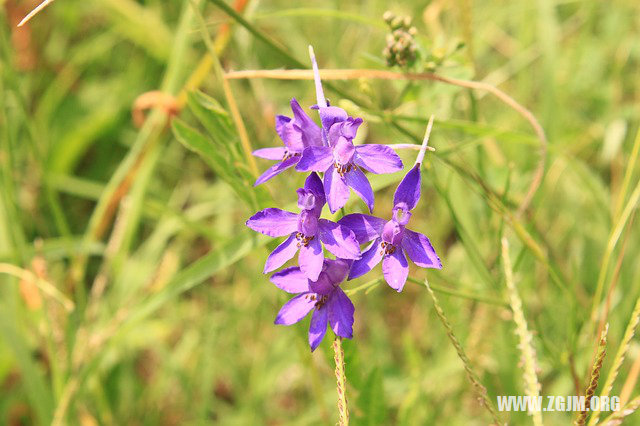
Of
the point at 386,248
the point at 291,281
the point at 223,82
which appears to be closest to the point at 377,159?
the point at 386,248

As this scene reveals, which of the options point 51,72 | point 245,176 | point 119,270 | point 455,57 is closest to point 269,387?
point 119,270

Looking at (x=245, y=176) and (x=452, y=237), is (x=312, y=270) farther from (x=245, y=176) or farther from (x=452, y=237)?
(x=452, y=237)

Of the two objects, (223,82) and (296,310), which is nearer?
(296,310)

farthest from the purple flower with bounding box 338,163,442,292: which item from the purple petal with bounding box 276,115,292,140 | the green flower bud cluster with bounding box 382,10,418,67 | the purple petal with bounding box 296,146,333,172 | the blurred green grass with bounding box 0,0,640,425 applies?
the green flower bud cluster with bounding box 382,10,418,67

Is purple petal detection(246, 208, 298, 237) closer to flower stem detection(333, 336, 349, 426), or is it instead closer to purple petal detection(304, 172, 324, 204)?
purple petal detection(304, 172, 324, 204)

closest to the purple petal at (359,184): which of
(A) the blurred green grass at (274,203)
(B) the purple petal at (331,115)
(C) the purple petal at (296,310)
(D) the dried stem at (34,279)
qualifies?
(B) the purple petal at (331,115)

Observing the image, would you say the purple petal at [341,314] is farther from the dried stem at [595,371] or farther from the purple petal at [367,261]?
the dried stem at [595,371]

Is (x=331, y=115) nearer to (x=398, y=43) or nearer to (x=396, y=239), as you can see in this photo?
(x=396, y=239)
